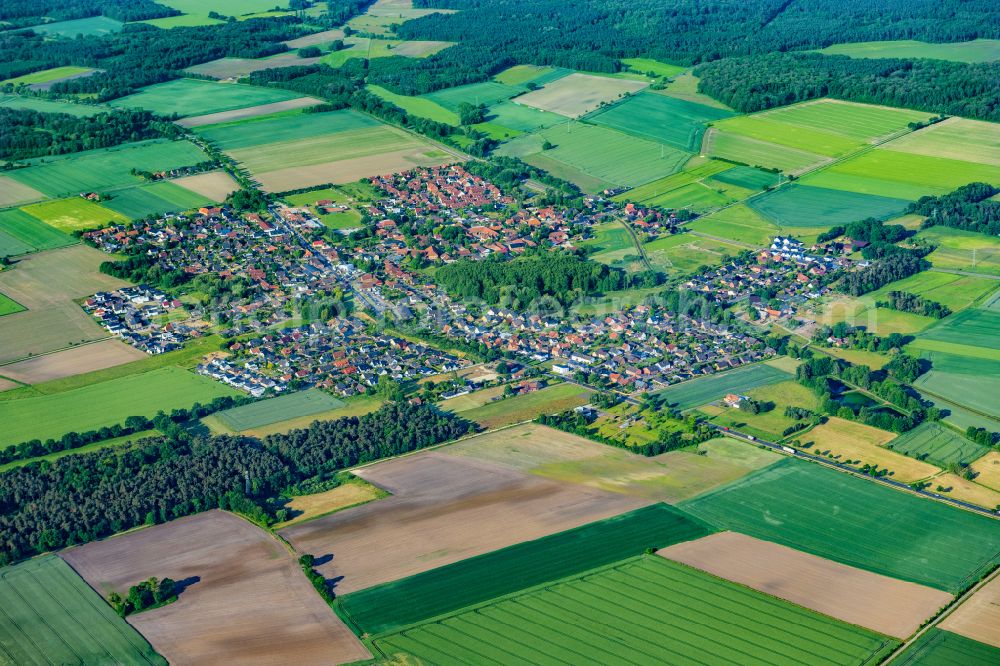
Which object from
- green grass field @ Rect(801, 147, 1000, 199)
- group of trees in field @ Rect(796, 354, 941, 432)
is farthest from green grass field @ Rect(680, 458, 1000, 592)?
green grass field @ Rect(801, 147, 1000, 199)

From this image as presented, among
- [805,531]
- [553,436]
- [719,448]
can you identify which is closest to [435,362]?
[553,436]

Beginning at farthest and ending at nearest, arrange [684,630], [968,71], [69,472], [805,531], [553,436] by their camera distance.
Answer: [968,71]
[553,436]
[69,472]
[805,531]
[684,630]

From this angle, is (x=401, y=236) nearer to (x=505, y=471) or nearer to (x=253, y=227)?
(x=253, y=227)

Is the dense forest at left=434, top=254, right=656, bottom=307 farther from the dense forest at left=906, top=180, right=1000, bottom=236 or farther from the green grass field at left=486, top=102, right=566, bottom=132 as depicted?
the green grass field at left=486, top=102, right=566, bottom=132

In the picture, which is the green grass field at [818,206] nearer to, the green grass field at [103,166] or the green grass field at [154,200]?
the green grass field at [154,200]

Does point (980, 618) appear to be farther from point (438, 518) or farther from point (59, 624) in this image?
point (59, 624)

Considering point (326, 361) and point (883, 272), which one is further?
point (883, 272)

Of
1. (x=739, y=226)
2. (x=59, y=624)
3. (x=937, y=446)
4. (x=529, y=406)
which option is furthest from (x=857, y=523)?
(x=739, y=226)
